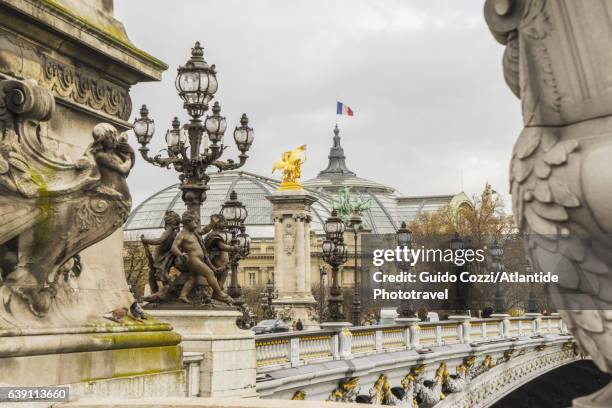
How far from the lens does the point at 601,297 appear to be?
370cm

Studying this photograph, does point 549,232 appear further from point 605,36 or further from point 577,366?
point 577,366

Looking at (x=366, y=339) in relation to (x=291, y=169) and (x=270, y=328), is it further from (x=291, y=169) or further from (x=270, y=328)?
(x=291, y=169)

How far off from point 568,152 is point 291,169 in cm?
5512

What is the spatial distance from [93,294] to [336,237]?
21553 millimetres

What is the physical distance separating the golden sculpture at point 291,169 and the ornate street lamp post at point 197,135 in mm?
39387

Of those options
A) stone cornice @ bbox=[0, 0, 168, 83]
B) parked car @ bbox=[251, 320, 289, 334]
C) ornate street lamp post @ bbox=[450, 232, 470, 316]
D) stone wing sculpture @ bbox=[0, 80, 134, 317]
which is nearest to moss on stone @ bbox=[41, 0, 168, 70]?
stone cornice @ bbox=[0, 0, 168, 83]

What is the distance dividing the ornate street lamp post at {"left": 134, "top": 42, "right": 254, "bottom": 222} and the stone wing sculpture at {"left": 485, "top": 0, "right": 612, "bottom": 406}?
1176 centimetres

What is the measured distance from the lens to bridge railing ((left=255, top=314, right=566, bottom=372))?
1867cm

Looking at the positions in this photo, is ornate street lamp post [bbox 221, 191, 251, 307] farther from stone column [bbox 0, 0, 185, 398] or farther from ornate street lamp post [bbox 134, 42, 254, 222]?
stone column [bbox 0, 0, 185, 398]

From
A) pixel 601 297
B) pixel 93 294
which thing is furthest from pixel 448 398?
pixel 601 297

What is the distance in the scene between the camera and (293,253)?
192 ft

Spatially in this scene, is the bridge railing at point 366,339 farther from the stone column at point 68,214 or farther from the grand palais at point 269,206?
the grand palais at point 269,206

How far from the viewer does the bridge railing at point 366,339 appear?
61.3 feet

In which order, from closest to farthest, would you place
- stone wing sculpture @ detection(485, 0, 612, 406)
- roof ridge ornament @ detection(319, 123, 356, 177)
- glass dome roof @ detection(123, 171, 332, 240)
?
stone wing sculpture @ detection(485, 0, 612, 406) → glass dome roof @ detection(123, 171, 332, 240) → roof ridge ornament @ detection(319, 123, 356, 177)
